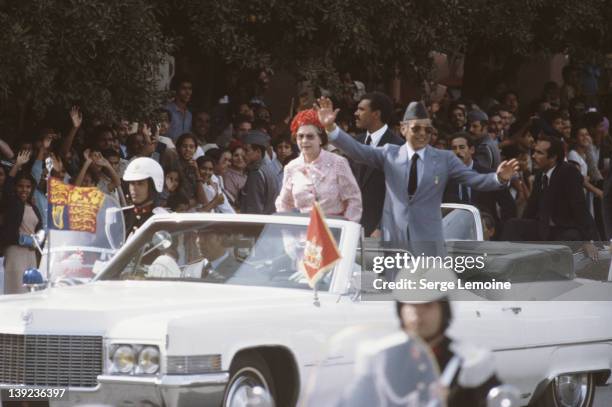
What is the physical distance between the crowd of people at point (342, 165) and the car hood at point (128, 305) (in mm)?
1830

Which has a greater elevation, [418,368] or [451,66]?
[451,66]

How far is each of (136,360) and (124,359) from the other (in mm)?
70

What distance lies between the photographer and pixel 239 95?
1902cm

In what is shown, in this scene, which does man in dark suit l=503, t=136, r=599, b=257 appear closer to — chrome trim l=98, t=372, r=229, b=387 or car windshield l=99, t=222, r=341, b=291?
car windshield l=99, t=222, r=341, b=291

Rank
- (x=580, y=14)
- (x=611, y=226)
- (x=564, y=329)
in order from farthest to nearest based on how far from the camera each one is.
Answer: (x=580, y=14) < (x=611, y=226) < (x=564, y=329)

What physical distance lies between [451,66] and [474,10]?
6649 mm

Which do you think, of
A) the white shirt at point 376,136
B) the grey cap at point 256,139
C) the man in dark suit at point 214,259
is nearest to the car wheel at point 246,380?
the man in dark suit at point 214,259

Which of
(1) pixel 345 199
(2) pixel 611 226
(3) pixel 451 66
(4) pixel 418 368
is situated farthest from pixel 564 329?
(3) pixel 451 66

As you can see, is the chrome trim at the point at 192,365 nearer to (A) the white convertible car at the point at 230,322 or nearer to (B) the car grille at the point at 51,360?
(A) the white convertible car at the point at 230,322

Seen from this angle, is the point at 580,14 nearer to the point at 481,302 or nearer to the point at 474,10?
the point at 474,10

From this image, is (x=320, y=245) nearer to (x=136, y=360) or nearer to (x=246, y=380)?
(x=246, y=380)

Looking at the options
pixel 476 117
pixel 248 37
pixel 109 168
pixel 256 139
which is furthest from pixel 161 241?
pixel 476 117

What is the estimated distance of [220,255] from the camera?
31.3ft

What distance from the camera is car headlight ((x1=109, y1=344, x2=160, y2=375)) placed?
8086 mm
